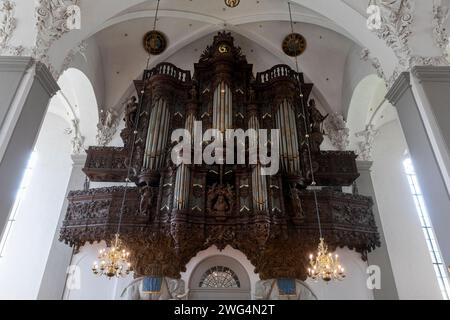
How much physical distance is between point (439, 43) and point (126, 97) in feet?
28.3

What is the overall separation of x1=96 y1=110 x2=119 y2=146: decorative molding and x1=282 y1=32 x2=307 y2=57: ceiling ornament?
594 cm

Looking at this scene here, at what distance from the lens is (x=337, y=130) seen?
9867 millimetres

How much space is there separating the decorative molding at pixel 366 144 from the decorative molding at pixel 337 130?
0.47m

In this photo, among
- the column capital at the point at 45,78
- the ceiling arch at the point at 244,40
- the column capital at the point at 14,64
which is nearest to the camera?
the column capital at the point at 14,64

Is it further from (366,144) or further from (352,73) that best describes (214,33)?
(366,144)

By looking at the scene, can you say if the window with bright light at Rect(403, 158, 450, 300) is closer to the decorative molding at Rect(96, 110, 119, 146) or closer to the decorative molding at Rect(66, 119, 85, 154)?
the decorative molding at Rect(96, 110, 119, 146)

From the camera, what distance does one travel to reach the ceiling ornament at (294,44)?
400 inches

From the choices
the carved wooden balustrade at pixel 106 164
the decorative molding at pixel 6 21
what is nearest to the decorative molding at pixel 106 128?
the carved wooden balustrade at pixel 106 164

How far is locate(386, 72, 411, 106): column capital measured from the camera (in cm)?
571

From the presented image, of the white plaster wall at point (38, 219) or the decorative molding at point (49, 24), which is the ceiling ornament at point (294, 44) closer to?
the decorative molding at point (49, 24)

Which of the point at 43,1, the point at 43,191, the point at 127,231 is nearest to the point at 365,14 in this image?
the point at 43,1

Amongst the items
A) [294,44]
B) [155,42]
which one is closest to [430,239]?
[294,44]

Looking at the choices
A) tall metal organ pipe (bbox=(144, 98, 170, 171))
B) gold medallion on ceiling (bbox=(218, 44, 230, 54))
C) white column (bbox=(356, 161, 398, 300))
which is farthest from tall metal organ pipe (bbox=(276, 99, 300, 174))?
tall metal organ pipe (bbox=(144, 98, 170, 171))

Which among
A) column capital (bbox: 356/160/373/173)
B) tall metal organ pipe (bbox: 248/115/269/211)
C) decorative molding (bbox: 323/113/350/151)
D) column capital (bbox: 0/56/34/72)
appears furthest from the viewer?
decorative molding (bbox: 323/113/350/151)
